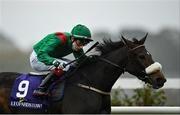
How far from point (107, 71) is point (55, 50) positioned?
2.15 ft

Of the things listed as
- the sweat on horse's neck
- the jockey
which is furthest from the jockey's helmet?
the sweat on horse's neck

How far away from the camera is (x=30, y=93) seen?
6.85m

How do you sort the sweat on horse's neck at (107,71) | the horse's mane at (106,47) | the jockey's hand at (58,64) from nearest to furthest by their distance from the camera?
1. the jockey's hand at (58,64)
2. the sweat on horse's neck at (107,71)
3. the horse's mane at (106,47)

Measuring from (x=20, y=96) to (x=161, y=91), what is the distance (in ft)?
12.9

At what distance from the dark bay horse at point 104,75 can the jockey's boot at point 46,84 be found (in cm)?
16

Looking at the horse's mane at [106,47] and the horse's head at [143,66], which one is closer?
the horse's head at [143,66]

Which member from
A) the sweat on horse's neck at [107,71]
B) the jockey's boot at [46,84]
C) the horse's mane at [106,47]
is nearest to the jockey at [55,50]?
the jockey's boot at [46,84]

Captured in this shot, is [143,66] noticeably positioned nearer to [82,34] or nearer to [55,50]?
[82,34]

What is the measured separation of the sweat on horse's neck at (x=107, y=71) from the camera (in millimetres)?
6750

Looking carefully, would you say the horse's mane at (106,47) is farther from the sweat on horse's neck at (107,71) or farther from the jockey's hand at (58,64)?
the jockey's hand at (58,64)

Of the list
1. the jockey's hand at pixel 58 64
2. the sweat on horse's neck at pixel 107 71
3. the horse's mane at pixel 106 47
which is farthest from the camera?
the horse's mane at pixel 106 47

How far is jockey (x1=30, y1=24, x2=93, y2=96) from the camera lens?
6.66 metres

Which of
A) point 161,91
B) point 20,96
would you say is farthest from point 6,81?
point 161,91

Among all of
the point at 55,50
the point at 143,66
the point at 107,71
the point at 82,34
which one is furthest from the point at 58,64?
the point at 143,66
